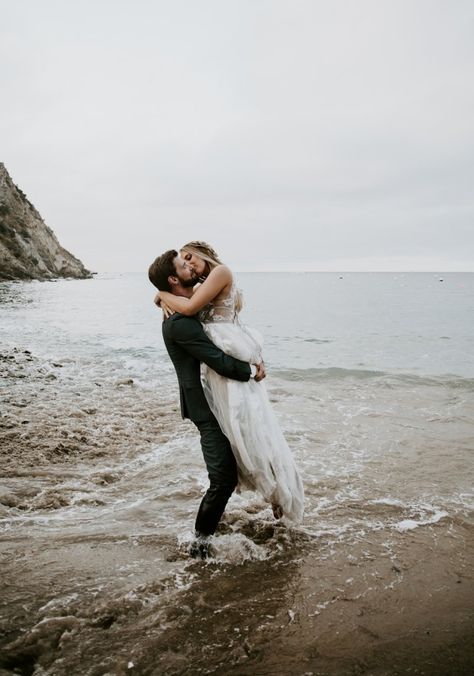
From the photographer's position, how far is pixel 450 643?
2.72 meters

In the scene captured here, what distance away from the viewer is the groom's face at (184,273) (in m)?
3.66

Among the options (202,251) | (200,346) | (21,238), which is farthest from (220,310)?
(21,238)

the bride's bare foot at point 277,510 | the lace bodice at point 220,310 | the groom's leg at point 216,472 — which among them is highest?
the lace bodice at point 220,310

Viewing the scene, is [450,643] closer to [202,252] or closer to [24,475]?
[202,252]

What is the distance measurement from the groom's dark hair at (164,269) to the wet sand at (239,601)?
234 cm

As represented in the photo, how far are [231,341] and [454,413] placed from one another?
7.34 meters

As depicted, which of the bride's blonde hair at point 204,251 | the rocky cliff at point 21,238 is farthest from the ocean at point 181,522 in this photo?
the rocky cliff at point 21,238

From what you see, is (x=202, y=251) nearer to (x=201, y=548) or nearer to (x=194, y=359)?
(x=194, y=359)

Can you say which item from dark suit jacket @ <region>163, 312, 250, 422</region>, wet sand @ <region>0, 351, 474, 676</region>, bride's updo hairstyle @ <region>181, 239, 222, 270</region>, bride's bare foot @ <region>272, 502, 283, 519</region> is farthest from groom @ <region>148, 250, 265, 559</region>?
bride's bare foot @ <region>272, 502, 283, 519</region>

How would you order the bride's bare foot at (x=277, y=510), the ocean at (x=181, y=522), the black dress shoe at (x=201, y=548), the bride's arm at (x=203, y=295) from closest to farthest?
the ocean at (x=181, y=522) → the bride's arm at (x=203, y=295) → the black dress shoe at (x=201, y=548) → the bride's bare foot at (x=277, y=510)

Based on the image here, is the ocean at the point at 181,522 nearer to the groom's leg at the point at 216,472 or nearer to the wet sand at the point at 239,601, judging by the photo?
the wet sand at the point at 239,601

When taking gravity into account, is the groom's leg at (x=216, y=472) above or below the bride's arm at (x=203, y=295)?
below

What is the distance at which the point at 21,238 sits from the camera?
70000 millimetres

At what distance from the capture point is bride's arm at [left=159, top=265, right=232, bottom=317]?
3.48 meters
